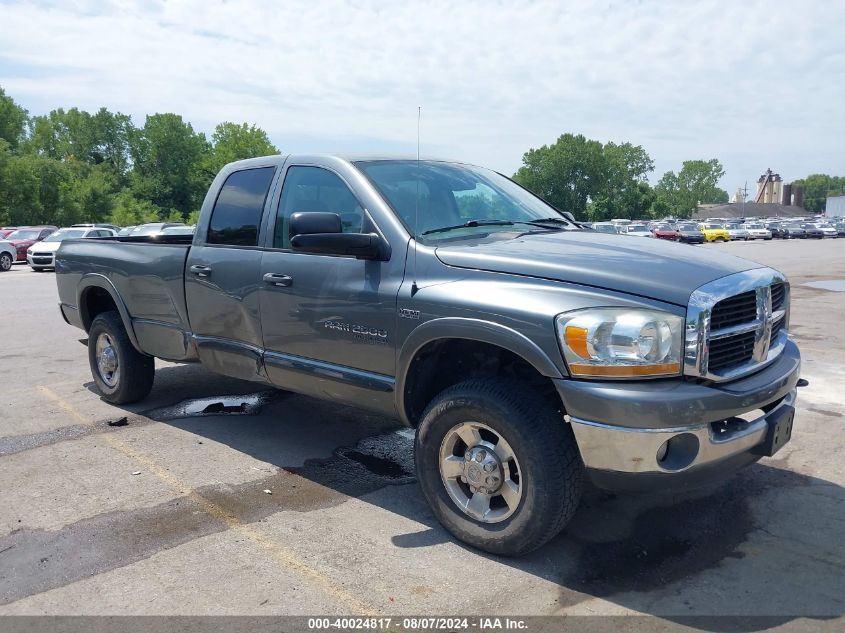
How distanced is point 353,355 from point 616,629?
76.4 inches

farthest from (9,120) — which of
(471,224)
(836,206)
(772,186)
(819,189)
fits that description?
(819,189)

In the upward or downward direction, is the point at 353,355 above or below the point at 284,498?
above

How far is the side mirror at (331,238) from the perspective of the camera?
380 centimetres

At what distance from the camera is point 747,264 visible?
3836 millimetres

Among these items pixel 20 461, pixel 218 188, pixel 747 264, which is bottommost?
pixel 20 461

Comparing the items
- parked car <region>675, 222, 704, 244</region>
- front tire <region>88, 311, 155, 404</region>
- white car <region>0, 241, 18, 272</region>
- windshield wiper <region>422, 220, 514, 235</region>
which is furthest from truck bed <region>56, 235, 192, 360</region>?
parked car <region>675, 222, 704, 244</region>

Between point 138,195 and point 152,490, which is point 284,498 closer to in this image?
point 152,490

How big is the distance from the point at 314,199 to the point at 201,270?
107cm

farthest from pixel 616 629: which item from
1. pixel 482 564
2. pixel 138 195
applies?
pixel 138 195

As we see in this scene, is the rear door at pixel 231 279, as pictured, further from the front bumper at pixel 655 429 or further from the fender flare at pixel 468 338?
the front bumper at pixel 655 429

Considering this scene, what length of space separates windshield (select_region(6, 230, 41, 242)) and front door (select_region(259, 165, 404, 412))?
96.2 feet

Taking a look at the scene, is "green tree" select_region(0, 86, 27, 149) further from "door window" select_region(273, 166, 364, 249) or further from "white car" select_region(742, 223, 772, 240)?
"door window" select_region(273, 166, 364, 249)

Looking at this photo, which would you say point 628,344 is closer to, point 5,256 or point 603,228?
point 603,228

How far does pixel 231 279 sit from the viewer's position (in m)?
4.76
